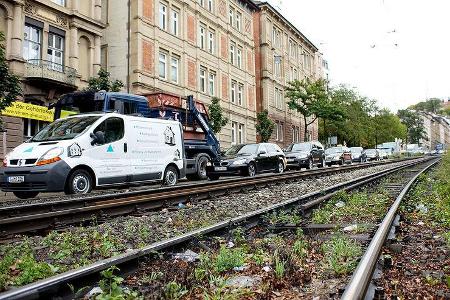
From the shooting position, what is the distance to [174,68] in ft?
106

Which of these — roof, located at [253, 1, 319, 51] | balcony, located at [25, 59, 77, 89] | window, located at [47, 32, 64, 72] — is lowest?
balcony, located at [25, 59, 77, 89]

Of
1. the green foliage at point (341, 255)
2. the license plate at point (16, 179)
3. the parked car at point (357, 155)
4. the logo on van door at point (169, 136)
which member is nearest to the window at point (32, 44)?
the logo on van door at point (169, 136)

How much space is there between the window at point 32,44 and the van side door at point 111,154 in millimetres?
12929

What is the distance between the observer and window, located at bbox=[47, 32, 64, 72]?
23603mm

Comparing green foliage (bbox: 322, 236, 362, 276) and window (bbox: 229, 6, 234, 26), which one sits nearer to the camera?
green foliage (bbox: 322, 236, 362, 276)

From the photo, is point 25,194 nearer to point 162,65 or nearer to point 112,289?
point 112,289

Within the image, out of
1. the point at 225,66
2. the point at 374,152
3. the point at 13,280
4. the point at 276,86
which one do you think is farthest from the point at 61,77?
the point at 374,152

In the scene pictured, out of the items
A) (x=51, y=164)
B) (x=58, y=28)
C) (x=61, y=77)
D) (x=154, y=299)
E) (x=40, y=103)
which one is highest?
(x=58, y=28)

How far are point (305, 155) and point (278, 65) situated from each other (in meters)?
26.9

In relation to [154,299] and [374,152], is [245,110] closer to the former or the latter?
[374,152]

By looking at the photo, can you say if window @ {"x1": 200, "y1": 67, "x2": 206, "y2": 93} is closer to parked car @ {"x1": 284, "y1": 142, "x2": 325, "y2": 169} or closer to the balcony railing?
parked car @ {"x1": 284, "y1": 142, "x2": 325, "y2": 169}

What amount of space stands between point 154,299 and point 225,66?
37238mm

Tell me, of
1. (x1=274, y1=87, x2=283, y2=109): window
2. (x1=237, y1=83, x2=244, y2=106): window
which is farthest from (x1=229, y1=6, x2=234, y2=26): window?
(x1=274, y1=87, x2=283, y2=109): window

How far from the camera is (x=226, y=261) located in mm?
4152
